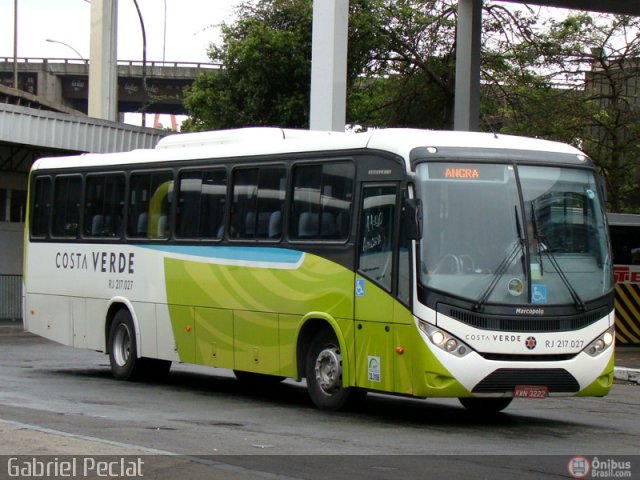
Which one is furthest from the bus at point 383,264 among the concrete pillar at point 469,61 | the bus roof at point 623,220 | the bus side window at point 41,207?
the bus roof at point 623,220

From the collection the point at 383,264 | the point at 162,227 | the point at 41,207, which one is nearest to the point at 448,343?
the point at 383,264

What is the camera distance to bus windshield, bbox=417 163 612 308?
12312 millimetres

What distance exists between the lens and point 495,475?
9297 mm

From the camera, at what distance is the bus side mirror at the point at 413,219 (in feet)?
40.1

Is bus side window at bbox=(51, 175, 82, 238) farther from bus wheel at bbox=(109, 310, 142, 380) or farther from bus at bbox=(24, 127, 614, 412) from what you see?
bus at bbox=(24, 127, 614, 412)

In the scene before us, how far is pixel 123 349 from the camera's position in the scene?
59.2 feet

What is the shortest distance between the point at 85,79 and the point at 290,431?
80608 millimetres

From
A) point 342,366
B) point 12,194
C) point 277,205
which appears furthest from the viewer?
point 12,194

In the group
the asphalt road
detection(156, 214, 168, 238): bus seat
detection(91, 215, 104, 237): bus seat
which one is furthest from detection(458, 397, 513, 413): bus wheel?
detection(91, 215, 104, 237): bus seat

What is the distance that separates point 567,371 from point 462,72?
1691cm

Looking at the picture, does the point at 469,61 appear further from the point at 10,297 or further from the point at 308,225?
the point at 308,225

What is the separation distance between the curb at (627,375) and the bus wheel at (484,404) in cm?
658

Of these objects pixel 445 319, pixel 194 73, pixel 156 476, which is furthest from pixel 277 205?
pixel 194 73

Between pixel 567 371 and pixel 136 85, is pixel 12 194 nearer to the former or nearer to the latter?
pixel 567 371
